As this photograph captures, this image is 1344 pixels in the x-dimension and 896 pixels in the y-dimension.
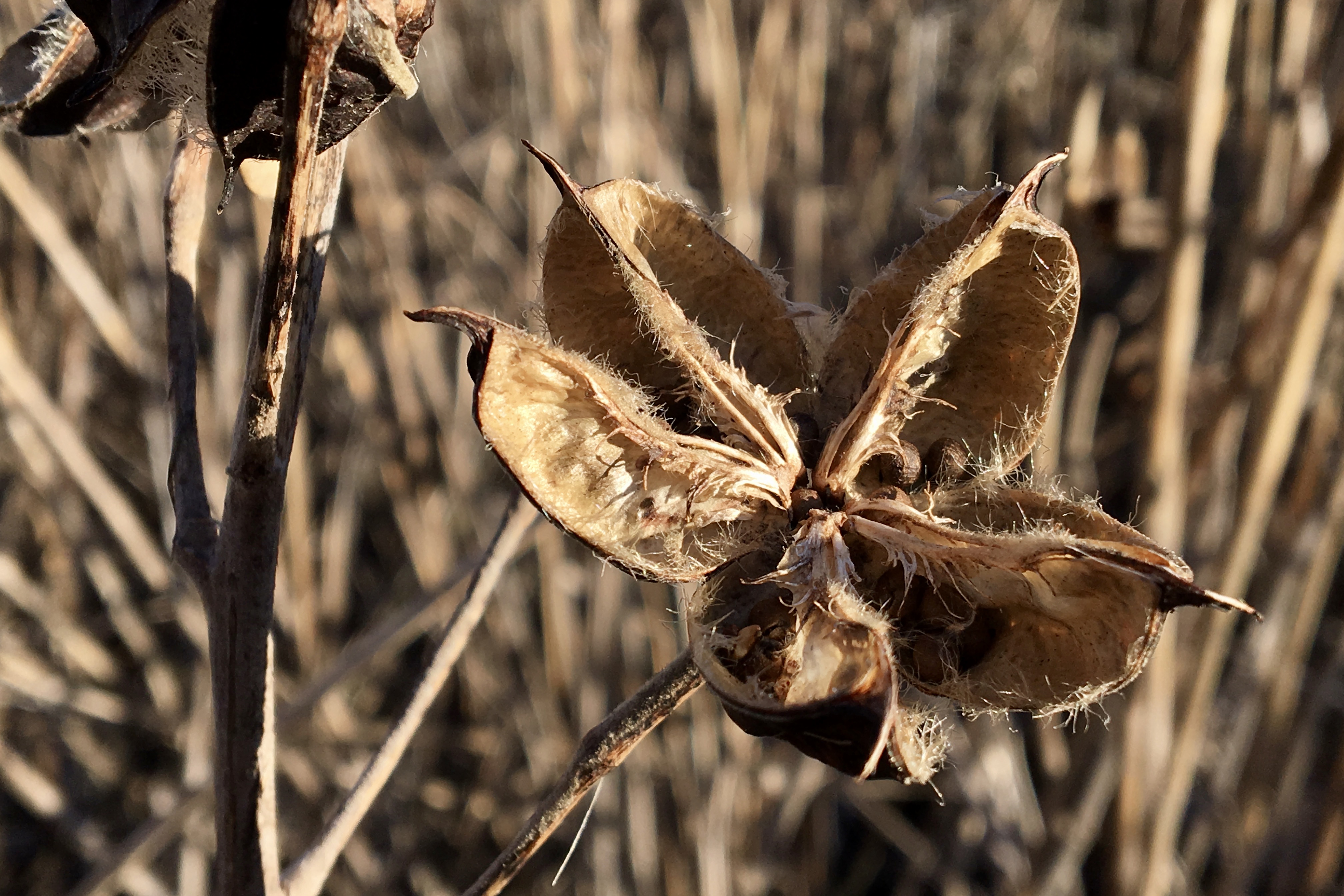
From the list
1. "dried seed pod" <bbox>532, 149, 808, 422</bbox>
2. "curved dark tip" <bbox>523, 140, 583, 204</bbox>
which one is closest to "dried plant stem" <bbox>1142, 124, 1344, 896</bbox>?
"dried seed pod" <bbox>532, 149, 808, 422</bbox>

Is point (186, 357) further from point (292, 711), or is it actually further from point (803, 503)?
point (292, 711)

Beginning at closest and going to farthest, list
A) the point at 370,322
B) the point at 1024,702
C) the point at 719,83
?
1. the point at 1024,702
2. the point at 719,83
3. the point at 370,322

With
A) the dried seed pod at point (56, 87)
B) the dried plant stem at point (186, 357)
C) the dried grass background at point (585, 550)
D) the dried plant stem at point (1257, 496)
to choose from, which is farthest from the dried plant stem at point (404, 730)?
the dried plant stem at point (1257, 496)

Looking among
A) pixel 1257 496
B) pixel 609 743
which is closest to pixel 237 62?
pixel 609 743

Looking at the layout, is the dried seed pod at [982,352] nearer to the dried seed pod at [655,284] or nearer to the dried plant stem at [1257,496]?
the dried seed pod at [655,284]

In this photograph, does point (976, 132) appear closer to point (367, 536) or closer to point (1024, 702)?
point (367, 536)

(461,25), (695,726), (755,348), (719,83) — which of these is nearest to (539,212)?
(719,83)

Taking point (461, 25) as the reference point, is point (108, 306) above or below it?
below
